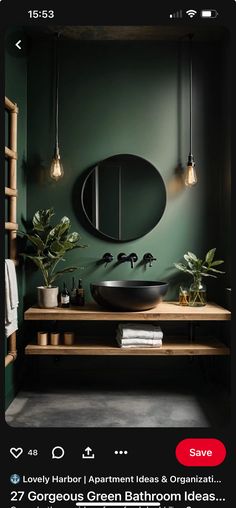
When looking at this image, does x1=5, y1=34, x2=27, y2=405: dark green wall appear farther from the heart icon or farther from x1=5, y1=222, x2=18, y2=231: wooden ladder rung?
the heart icon

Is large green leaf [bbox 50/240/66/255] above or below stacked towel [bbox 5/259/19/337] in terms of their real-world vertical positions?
above

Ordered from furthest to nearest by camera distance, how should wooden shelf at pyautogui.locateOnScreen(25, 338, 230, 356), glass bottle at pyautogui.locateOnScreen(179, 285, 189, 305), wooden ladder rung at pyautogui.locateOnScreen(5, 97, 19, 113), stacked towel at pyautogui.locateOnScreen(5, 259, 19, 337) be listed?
glass bottle at pyautogui.locateOnScreen(179, 285, 189, 305) < wooden shelf at pyautogui.locateOnScreen(25, 338, 230, 356) < wooden ladder rung at pyautogui.locateOnScreen(5, 97, 19, 113) < stacked towel at pyautogui.locateOnScreen(5, 259, 19, 337)

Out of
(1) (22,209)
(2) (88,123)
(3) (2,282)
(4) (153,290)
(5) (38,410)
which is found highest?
(2) (88,123)

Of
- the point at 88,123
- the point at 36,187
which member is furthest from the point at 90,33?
the point at 36,187

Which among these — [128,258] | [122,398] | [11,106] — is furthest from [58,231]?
[122,398]

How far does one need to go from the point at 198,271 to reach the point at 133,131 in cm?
101

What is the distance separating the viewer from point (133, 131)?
301 centimetres

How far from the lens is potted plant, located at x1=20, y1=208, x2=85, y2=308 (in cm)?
269

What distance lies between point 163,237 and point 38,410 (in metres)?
1.32

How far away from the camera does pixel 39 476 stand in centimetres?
93

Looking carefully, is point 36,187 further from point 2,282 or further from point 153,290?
point 2,282

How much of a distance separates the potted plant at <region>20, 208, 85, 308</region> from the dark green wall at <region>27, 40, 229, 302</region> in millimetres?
169

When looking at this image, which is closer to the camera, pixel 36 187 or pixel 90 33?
pixel 90 33

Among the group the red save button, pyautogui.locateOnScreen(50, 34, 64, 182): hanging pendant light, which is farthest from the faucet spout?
the red save button
